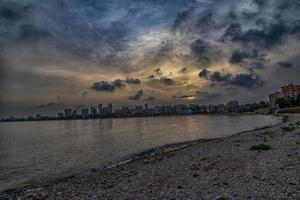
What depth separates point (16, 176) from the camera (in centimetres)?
2694

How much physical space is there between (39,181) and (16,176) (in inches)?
213

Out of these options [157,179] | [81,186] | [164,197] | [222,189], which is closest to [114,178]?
[81,186]

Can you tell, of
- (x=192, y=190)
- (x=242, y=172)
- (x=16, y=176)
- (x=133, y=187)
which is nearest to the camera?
(x=192, y=190)

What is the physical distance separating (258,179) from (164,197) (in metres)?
6.00

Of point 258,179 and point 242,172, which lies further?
point 242,172

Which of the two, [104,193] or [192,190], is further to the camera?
[104,193]

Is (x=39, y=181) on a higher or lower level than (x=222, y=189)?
lower

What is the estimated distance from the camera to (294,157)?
2078 centimetres

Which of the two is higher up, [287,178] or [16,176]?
[287,178]

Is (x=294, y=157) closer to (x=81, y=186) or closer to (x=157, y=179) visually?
(x=157, y=179)

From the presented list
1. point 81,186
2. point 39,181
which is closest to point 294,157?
point 81,186

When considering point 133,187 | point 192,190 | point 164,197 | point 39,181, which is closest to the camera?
point 164,197

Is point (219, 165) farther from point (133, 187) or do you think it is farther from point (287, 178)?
point (133, 187)

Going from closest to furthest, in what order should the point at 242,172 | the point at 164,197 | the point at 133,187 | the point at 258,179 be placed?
the point at 164,197 < the point at 258,179 < the point at 133,187 < the point at 242,172
